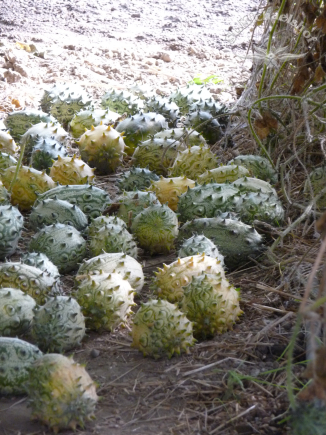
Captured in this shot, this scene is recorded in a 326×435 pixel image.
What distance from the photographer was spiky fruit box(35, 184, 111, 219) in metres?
4.27

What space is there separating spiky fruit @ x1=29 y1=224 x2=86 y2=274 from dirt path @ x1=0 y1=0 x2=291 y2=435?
0.46m

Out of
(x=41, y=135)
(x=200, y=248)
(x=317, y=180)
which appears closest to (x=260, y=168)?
(x=317, y=180)

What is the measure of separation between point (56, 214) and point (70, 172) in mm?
736

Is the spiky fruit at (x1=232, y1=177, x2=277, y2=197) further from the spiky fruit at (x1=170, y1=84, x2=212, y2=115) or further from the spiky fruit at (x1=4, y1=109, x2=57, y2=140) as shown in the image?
the spiky fruit at (x1=170, y1=84, x2=212, y2=115)

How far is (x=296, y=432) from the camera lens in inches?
76.2

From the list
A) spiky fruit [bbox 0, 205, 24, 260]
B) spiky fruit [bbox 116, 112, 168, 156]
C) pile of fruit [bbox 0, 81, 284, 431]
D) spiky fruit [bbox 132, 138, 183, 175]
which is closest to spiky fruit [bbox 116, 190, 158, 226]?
pile of fruit [bbox 0, 81, 284, 431]

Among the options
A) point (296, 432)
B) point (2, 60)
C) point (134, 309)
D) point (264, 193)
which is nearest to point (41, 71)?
point (2, 60)

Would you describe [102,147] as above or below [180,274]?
below

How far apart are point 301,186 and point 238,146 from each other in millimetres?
1100

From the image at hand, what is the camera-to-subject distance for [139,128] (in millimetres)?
5645

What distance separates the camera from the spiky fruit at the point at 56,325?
292cm

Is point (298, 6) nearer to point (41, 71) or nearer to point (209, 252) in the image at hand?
point (209, 252)

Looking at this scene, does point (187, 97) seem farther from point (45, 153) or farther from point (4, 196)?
point (4, 196)

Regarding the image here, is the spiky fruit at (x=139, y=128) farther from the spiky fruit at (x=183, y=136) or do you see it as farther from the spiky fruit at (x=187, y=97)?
the spiky fruit at (x=187, y=97)
